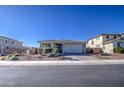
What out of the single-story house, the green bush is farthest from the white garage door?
the green bush

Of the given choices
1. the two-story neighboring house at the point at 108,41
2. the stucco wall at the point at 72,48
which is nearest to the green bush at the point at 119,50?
the two-story neighboring house at the point at 108,41

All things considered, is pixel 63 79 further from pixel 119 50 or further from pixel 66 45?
pixel 66 45

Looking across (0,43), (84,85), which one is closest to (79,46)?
(0,43)

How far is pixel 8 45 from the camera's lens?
47.1 m

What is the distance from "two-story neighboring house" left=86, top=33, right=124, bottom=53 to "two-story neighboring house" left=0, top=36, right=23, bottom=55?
21.3 meters

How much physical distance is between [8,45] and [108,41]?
85.6 ft

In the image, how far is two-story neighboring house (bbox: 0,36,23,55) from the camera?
40812mm
